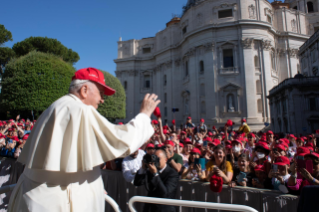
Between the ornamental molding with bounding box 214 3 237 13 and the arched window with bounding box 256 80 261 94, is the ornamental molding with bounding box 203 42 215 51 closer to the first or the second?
the ornamental molding with bounding box 214 3 237 13

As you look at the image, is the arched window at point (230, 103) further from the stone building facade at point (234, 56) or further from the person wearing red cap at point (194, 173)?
the person wearing red cap at point (194, 173)

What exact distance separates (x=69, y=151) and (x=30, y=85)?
22.4 m

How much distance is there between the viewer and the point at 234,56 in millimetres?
28859

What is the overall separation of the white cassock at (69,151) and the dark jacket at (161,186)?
1484mm

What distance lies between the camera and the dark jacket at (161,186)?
302cm

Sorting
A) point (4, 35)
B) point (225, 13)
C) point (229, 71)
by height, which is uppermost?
point (225, 13)

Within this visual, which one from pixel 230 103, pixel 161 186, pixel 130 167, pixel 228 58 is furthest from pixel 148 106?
pixel 228 58

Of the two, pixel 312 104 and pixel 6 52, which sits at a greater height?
pixel 6 52

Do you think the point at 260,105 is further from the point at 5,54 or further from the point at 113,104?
the point at 5,54

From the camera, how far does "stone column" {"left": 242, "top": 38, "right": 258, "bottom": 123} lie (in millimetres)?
27219

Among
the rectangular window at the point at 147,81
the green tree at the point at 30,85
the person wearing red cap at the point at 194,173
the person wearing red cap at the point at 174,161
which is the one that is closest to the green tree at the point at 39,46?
the green tree at the point at 30,85

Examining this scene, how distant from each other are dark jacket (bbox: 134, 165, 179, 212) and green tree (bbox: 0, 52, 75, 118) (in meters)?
20.1

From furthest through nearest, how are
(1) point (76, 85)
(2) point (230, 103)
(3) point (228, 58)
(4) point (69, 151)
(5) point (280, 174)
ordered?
(3) point (228, 58) < (2) point (230, 103) < (5) point (280, 174) < (1) point (76, 85) < (4) point (69, 151)

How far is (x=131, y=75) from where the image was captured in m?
41.2
